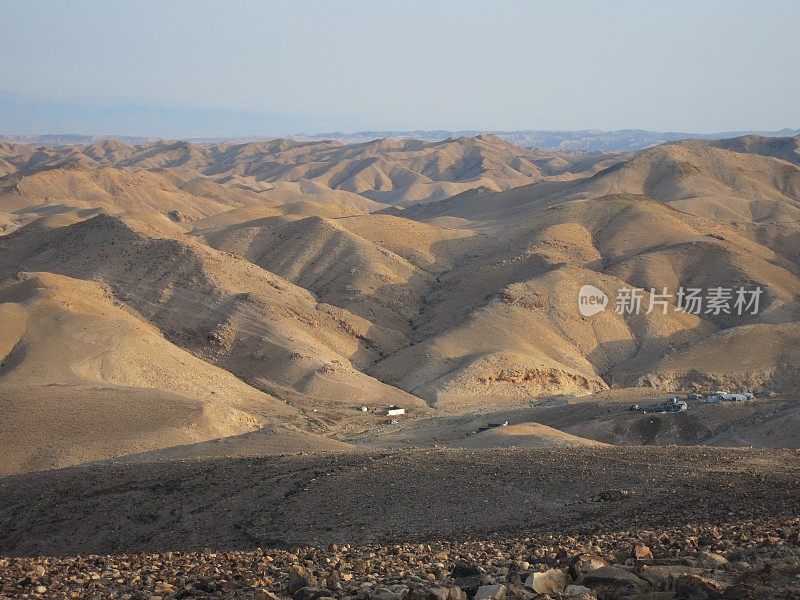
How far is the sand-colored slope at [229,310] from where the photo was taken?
4497cm

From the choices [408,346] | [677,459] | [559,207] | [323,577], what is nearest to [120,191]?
[559,207]

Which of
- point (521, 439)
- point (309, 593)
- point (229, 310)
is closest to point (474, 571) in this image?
point (309, 593)

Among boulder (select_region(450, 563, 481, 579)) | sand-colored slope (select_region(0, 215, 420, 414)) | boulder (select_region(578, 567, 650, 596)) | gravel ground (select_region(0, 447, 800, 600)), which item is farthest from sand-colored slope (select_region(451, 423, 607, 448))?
boulder (select_region(578, 567, 650, 596))

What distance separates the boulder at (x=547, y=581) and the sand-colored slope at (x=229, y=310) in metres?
34.6

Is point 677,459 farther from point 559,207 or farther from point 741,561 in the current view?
point 559,207

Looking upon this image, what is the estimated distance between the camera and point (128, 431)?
30.2 meters

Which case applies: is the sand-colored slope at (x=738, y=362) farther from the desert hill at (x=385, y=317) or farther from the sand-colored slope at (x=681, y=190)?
the sand-colored slope at (x=681, y=190)

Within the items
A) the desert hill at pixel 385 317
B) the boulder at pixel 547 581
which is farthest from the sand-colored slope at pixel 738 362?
the boulder at pixel 547 581

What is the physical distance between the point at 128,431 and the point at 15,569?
760 inches

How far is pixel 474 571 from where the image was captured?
9.19m

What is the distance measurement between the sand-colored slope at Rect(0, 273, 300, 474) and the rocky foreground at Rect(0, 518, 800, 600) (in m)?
17.4

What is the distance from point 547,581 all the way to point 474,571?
125 centimetres

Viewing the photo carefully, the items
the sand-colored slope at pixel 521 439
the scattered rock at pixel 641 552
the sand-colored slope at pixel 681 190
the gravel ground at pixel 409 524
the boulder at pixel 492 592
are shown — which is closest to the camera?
the boulder at pixel 492 592

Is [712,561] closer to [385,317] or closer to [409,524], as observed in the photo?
[409,524]
